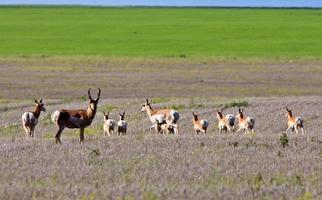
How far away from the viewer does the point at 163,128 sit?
30.2 m

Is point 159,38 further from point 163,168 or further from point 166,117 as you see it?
point 163,168

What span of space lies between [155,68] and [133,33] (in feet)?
171

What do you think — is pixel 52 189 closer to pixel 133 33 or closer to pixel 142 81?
pixel 142 81

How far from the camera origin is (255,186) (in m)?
14.9

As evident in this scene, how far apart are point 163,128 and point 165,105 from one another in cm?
962

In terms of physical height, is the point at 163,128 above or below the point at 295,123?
below

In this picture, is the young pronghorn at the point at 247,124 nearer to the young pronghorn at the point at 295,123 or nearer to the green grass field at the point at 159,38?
the young pronghorn at the point at 295,123

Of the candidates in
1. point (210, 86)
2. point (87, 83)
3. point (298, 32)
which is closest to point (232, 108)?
point (210, 86)

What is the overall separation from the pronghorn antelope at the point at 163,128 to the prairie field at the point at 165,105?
61 centimetres

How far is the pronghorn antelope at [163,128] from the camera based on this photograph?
1181 inches

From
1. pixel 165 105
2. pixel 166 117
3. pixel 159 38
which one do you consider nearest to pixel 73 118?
pixel 166 117

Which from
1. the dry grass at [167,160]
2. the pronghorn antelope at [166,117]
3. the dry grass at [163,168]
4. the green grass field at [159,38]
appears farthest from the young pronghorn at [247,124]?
the green grass field at [159,38]

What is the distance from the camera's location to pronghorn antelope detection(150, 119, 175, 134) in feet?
98.4

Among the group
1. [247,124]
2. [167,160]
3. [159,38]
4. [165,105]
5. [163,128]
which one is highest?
[159,38]
